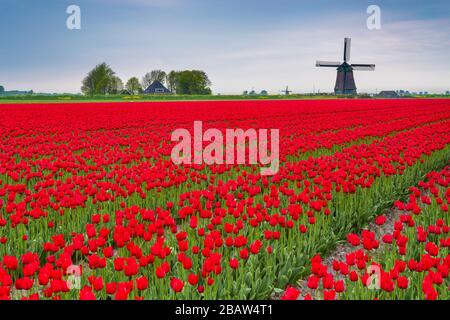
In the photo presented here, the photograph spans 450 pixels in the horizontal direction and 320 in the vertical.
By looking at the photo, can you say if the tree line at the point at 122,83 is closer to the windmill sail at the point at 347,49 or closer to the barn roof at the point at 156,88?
the barn roof at the point at 156,88

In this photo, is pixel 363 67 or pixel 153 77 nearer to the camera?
pixel 363 67

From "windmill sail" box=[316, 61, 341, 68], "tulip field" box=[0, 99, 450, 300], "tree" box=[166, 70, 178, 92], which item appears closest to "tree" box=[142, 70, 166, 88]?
"tree" box=[166, 70, 178, 92]

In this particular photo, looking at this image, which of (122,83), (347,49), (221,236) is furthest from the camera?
(122,83)

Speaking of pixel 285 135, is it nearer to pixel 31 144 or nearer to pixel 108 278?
pixel 31 144

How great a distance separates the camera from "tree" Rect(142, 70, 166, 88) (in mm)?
124125

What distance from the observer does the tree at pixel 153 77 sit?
124 m

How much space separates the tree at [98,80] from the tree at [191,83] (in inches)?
704

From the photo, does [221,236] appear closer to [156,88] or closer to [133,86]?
[156,88]

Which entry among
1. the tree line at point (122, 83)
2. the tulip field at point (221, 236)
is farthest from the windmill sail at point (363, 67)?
the tulip field at point (221, 236)

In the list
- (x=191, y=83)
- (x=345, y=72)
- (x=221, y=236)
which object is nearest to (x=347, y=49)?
(x=345, y=72)

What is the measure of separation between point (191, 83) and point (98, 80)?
24137 mm

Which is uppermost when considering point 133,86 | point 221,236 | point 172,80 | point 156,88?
point 172,80

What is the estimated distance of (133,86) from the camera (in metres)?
118

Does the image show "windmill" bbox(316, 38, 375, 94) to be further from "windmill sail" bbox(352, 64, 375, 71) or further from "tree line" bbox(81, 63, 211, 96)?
"tree line" bbox(81, 63, 211, 96)
